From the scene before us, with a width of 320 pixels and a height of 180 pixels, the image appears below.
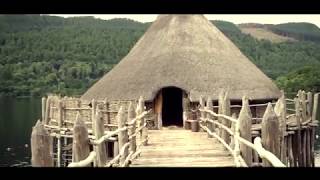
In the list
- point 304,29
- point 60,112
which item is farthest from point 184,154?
point 60,112

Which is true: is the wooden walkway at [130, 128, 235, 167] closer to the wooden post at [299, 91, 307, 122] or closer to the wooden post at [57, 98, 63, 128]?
the wooden post at [299, 91, 307, 122]

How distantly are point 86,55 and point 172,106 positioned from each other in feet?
55.6

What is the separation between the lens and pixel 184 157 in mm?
8195

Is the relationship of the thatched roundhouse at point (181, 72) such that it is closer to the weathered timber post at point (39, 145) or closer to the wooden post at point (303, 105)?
the wooden post at point (303, 105)

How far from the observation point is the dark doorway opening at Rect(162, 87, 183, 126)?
1914cm

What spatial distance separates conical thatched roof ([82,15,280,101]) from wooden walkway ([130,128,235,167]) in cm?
564

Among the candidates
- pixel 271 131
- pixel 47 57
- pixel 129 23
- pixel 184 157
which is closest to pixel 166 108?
pixel 47 57

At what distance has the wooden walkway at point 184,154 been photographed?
7508mm

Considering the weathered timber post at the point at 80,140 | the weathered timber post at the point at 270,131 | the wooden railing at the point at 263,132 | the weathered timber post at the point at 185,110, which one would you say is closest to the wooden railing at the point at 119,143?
the weathered timber post at the point at 80,140

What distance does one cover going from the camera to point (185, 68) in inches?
675

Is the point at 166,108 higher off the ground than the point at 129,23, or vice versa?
the point at 129,23

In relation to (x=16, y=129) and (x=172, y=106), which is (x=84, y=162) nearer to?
(x=172, y=106)
